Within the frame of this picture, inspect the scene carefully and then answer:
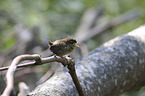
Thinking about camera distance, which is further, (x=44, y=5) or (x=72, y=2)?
(x=72, y=2)

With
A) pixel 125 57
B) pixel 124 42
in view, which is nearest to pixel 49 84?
pixel 125 57

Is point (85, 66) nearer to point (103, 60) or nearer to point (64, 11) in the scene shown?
point (103, 60)

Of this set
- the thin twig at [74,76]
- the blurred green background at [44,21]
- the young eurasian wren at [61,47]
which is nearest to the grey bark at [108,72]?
the thin twig at [74,76]

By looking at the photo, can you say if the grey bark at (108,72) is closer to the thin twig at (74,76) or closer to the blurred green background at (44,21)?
the thin twig at (74,76)

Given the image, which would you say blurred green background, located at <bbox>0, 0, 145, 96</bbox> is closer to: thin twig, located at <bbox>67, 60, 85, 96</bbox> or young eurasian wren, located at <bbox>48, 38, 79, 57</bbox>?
young eurasian wren, located at <bbox>48, 38, 79, 57</bbox>

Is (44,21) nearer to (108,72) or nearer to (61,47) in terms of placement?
(108,72)

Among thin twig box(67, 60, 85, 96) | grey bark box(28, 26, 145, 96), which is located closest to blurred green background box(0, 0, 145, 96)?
grey bark box(28, 26, 145, 96)
